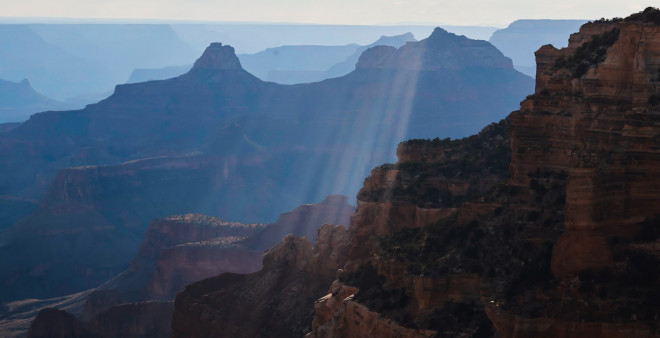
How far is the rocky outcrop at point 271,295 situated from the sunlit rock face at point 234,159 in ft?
222

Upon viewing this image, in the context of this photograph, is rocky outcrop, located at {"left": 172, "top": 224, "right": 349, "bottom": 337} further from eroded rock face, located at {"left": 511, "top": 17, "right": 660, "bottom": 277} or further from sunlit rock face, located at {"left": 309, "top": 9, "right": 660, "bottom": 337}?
eroded rock face, located at {"left": 511, "top": 17, "right": 660, "bottom": 277}

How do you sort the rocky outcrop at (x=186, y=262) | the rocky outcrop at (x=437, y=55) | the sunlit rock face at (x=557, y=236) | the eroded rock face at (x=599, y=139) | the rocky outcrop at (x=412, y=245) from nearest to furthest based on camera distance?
the sunlit rock face at (x=557, y=236)
the eroded rock face at (x=599, y=139)
the rocky outcrop at (x=412, y=245)
the rocky outcrop at (x=186, y=262)
the rocky outcrop at (x=437, y=55)

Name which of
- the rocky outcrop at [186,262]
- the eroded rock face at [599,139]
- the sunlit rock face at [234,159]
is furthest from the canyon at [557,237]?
the sunlit rock face at [234,159]

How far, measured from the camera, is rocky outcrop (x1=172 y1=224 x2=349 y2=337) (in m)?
59.3

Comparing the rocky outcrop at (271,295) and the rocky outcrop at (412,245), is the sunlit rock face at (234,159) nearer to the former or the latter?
the rocky outcrop at (271,295)

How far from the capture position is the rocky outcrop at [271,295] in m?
59.3

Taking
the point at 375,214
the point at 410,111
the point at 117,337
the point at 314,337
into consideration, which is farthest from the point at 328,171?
the point at 314,337

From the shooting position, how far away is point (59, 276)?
131 metres

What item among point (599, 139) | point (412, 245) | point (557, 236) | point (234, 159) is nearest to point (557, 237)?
point (557, 236)

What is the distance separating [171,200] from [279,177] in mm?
24148

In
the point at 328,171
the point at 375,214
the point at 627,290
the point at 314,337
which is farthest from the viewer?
the point at 328,171

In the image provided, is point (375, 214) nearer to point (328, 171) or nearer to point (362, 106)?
point (328, 171)

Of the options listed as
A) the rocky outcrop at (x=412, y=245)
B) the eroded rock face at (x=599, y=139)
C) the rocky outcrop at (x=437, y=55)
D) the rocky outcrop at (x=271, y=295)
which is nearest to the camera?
the eroded rock face at (x=599, y=139)

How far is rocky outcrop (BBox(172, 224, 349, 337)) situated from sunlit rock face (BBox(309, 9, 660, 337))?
16216mm
